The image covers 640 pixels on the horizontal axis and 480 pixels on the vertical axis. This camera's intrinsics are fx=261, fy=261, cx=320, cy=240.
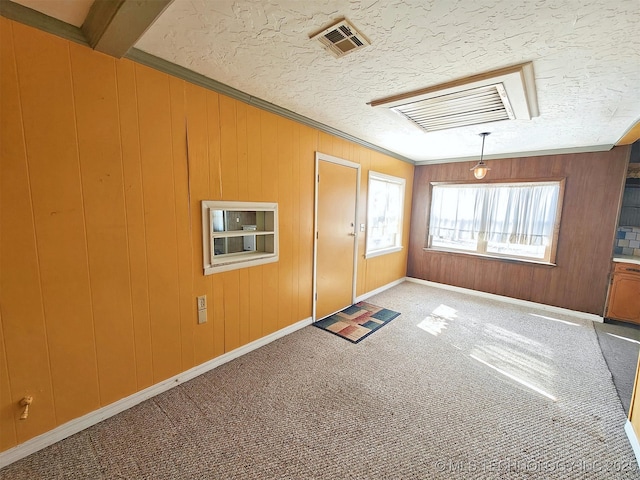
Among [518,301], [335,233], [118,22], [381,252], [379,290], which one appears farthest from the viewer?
[379,290]

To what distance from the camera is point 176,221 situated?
6.38 feet

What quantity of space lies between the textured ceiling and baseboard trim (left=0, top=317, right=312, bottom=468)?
2303 mm

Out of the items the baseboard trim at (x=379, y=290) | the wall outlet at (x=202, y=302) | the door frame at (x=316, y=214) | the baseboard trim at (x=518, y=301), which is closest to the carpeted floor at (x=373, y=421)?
the wall outlet at (x=202, y=302)

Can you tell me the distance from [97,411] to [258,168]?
2.10 meters

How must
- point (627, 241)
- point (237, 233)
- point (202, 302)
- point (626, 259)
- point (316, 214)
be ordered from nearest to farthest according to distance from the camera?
1. point (202, 302)
2. point (237, 233)
3. point (316, 214)
4. point (626, 259)
5. point (627, 241)

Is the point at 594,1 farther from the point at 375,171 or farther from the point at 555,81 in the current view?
the point at 375,171

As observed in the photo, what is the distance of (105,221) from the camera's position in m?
1.63

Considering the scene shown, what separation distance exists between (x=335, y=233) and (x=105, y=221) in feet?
7.67

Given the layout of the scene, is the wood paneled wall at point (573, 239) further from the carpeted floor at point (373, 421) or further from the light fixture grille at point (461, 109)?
the light fixture grille at point (461, 109)

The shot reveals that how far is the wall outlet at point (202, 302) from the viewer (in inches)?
83.2

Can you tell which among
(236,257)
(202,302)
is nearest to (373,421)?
(202,302)

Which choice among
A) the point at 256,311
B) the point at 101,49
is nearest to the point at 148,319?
the point at 256,311

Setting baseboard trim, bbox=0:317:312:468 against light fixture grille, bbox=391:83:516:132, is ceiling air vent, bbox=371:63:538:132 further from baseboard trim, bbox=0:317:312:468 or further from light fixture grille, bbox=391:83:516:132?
baseboard trim, bbox=0:317:312:468

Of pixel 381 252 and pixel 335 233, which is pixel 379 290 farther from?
pixel 335 233
